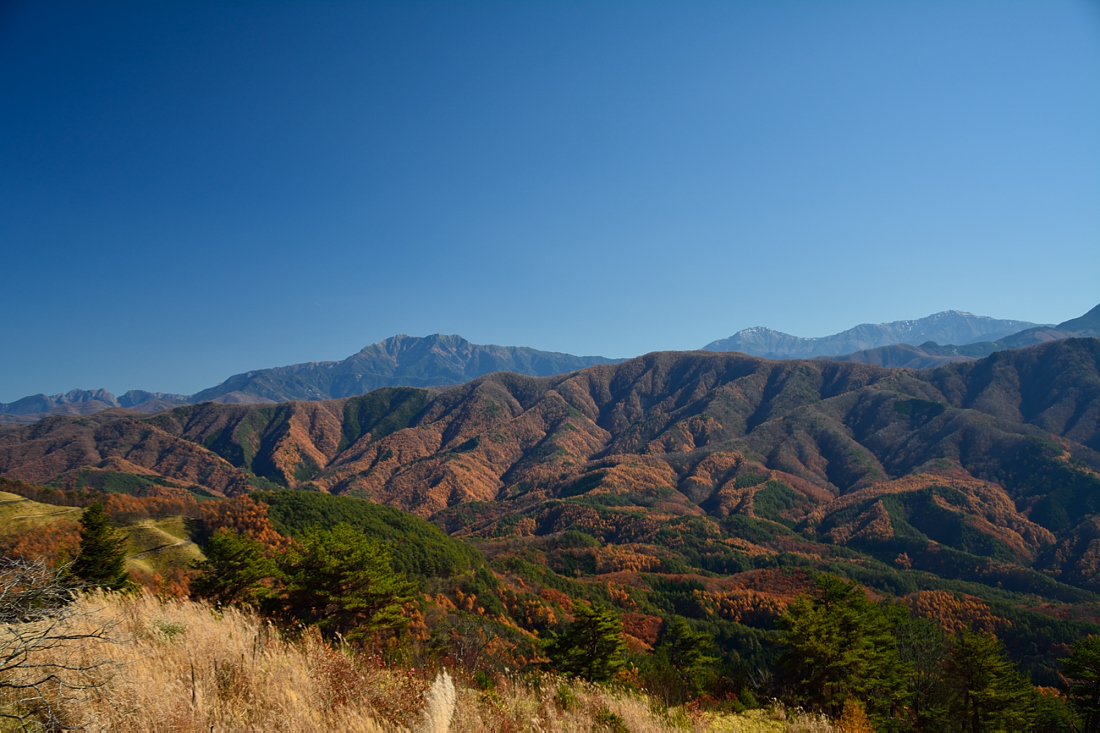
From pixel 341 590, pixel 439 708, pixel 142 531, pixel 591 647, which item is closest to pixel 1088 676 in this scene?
pixel 591 647

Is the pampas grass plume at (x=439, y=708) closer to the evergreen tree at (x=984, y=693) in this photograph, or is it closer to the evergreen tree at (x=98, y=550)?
the evergreen tree at (x=98, y=550)

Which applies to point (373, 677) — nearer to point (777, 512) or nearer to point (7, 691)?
point (7, 691)

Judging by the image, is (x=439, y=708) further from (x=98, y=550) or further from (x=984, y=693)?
(x=984, y=693)

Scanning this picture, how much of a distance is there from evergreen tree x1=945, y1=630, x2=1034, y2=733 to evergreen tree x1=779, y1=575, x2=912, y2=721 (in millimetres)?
6841

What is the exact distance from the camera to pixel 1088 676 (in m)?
30.4

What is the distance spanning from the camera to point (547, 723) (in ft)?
25.0

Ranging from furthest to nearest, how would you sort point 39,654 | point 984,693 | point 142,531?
1. point 142,531
2. point 984,693
3. point 39,654

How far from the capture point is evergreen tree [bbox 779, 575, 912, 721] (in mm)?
24938

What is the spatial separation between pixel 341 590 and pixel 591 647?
53.4 ft

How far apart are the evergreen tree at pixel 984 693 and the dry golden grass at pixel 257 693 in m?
36.3

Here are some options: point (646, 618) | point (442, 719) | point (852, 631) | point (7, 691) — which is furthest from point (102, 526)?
point (646, 618)

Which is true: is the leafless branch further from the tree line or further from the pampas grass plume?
the tree line

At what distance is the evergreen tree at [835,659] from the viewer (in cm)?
2494

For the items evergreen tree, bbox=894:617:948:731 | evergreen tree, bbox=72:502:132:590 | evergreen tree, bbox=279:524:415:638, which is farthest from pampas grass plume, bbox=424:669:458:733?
evergreen tree, bbox=894:617:948:731
